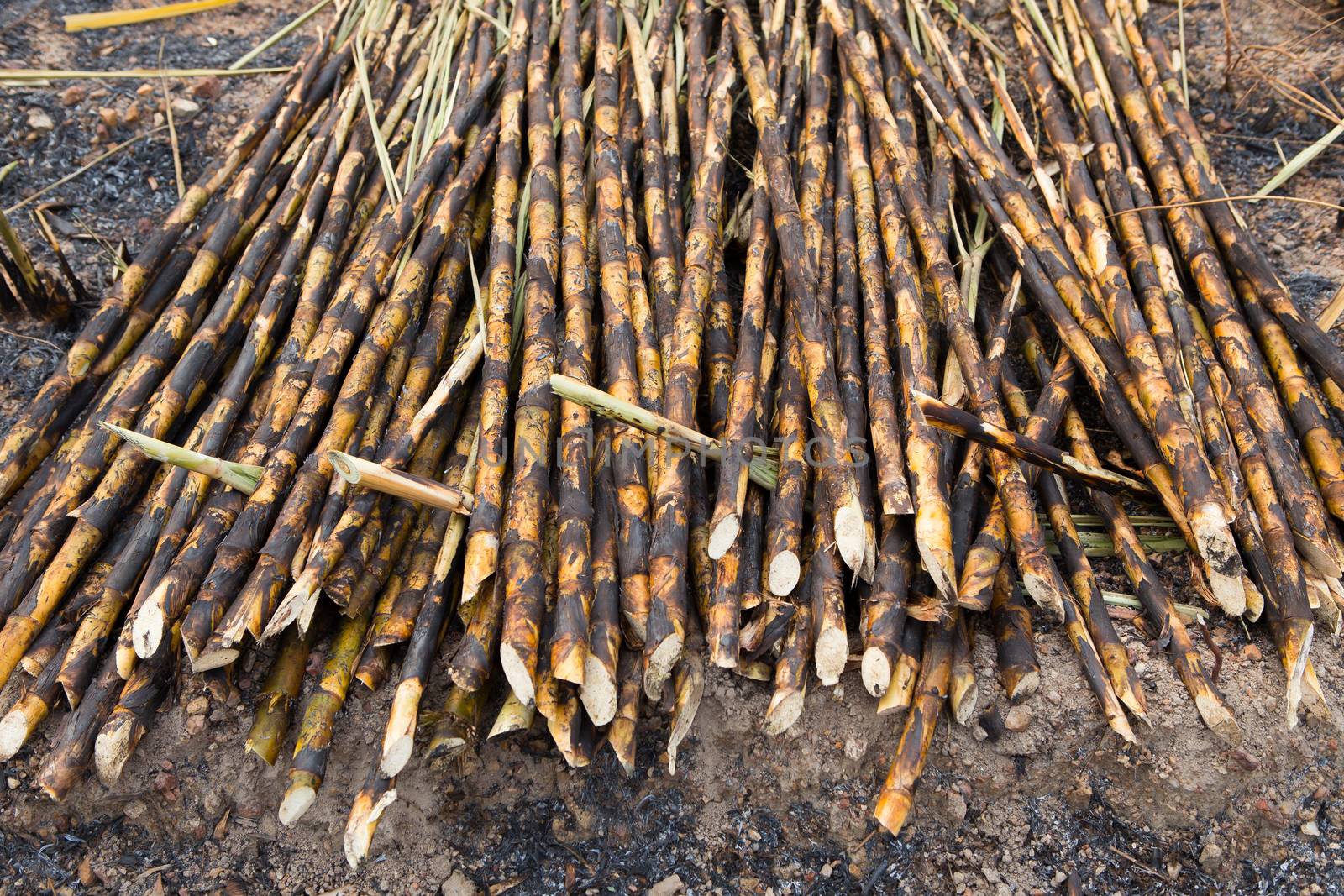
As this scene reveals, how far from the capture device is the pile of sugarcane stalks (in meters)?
1.92

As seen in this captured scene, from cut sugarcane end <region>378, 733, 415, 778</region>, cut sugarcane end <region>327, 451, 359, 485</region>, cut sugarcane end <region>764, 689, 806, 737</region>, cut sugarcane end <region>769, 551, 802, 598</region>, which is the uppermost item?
cut sugarcane end <region>327, 451, 359, 485</region>

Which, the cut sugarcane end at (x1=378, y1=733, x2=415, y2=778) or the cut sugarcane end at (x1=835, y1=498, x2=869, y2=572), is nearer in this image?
the cut sugarcane end at (x1=378, y1=733, x2=415, y2=778)

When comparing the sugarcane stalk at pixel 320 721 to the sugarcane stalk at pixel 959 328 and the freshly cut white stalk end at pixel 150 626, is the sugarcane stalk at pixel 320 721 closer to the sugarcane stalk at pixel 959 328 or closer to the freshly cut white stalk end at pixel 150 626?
the freshly cut white stalk end at pixel 150 626

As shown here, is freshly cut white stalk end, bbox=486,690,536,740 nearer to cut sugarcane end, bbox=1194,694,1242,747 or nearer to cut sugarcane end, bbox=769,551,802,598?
cut sugarcane end, bbox=769,551,802,598

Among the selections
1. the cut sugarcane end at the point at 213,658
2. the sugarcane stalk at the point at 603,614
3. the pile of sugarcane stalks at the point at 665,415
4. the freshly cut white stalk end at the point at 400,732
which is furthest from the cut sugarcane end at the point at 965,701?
the cut sugarcane end at the point at 213,658

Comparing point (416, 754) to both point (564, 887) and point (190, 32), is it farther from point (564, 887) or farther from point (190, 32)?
point (190, 32)

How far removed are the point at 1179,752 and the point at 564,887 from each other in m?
1.38

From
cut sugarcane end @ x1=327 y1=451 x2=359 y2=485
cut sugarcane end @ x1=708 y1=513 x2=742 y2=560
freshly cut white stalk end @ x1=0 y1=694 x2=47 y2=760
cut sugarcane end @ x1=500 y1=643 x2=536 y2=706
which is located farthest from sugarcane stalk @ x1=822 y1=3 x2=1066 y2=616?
freshly cut white stalk end @ x1=0 y1=694 x2=47 y2=760

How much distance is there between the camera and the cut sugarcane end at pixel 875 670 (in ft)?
6.07

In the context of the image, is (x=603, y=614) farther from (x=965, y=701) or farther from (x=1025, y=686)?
(x=1025, y=686)

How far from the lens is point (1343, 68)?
321cm

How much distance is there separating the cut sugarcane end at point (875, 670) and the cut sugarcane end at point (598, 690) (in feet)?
1.71

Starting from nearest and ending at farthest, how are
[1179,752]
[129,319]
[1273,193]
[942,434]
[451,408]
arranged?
[1179,752], [942,434], [451,408], [129,319], [1273,193]

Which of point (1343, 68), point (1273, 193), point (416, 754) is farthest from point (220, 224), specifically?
point (1343, 68)
